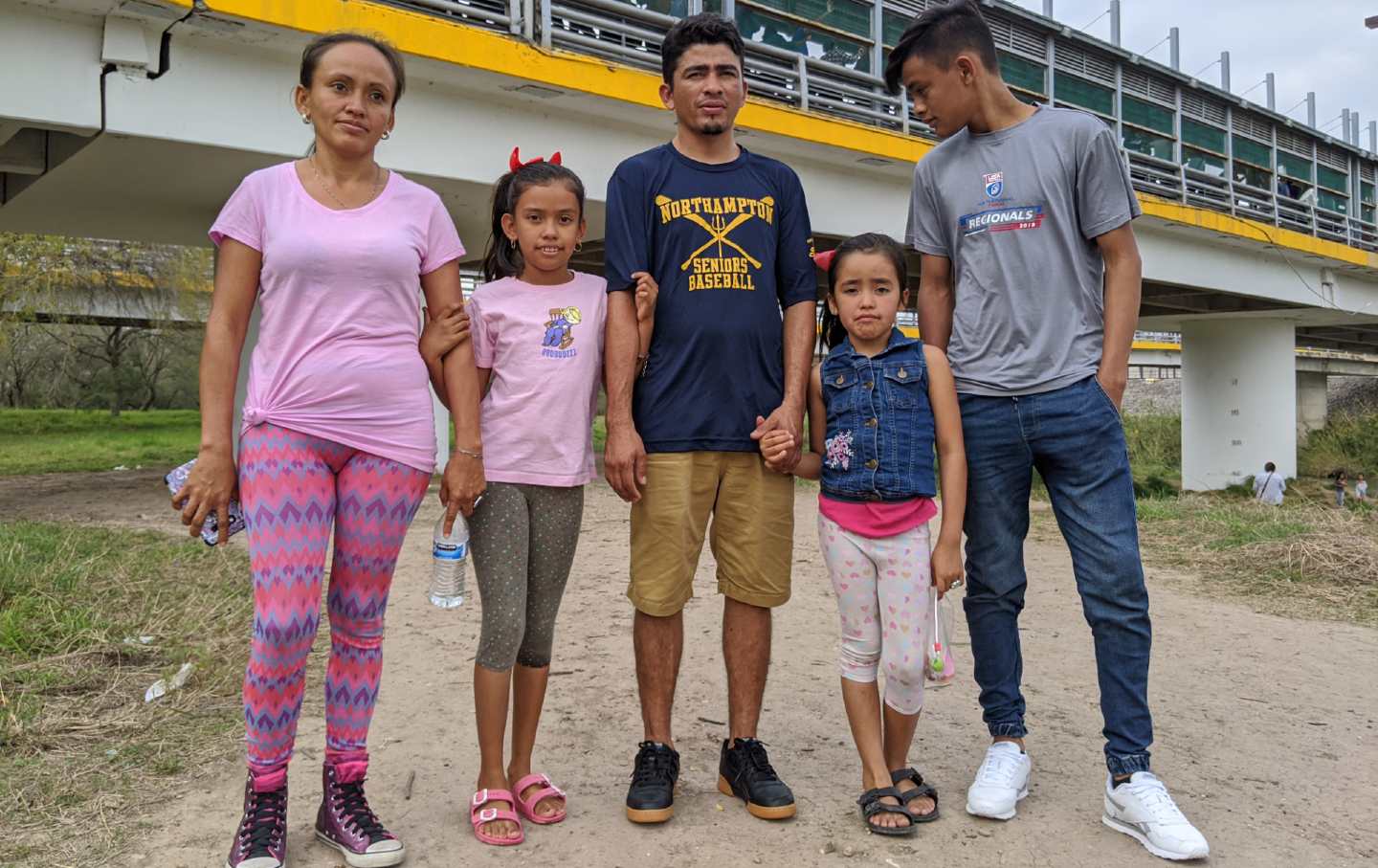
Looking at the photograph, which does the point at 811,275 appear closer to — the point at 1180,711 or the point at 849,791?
the point at 849,791

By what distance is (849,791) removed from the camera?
9.34ft

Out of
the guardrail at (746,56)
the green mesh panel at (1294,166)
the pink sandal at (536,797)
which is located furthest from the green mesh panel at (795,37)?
the green mesh panel at (1294,166)

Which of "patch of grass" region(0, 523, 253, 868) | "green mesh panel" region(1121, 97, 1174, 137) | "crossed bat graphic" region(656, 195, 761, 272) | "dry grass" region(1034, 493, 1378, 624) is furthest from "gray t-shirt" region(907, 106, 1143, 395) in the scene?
"green mesh panel" region(1121, 97, 1174, 137)

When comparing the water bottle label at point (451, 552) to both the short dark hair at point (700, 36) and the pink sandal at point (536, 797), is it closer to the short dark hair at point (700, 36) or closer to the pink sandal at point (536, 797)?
the pink sandal at point (536, 797)

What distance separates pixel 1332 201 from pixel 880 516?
26146 mm

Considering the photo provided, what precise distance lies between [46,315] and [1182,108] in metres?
21.7

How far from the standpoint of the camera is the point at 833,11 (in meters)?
12.0

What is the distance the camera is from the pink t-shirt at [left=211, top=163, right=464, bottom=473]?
227cm

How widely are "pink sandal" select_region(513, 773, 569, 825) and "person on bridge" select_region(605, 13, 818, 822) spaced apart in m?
0.23

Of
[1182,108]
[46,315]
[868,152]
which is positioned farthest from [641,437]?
[46,315]

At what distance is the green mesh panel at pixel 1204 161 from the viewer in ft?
61.4

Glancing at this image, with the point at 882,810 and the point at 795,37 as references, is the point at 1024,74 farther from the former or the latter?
the point at 882,810

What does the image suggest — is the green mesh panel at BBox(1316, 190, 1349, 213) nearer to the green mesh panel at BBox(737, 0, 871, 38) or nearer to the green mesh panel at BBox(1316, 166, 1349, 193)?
the green mesh panel at BBox(1316, 166, 1349, 193)

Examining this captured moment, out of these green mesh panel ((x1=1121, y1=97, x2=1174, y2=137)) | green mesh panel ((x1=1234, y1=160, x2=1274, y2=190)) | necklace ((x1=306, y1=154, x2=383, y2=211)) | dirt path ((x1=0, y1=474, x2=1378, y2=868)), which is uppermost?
green mesh panel ((x1=1121, y1=97, x2=1174, y2=137))
